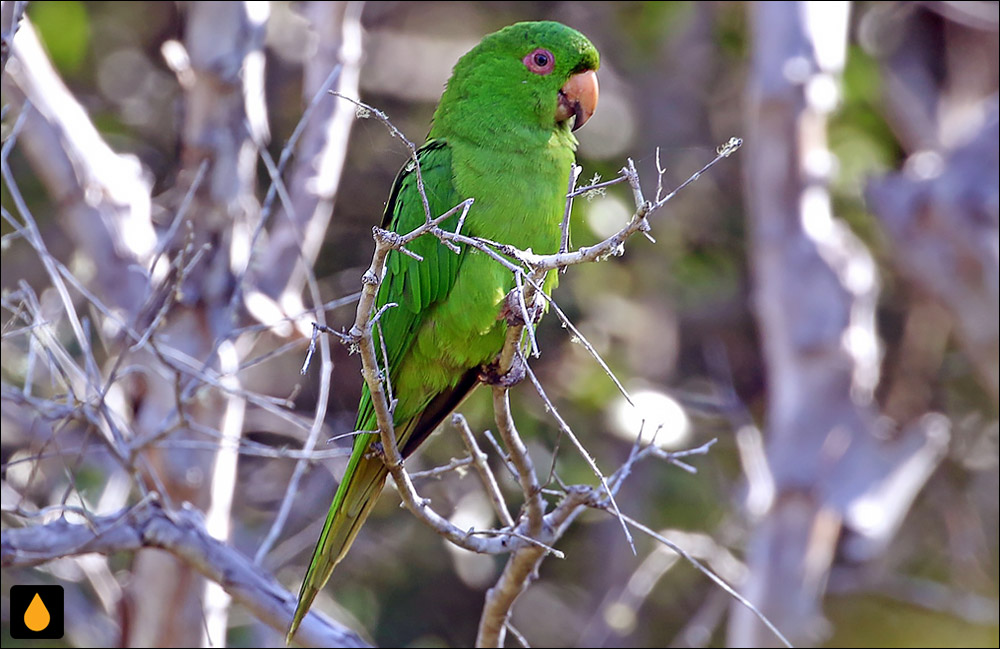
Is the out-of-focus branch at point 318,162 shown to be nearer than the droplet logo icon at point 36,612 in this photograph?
No

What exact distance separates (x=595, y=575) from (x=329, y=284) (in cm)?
247

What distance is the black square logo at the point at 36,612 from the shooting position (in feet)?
10.4

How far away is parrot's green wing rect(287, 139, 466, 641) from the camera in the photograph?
9.96 ft

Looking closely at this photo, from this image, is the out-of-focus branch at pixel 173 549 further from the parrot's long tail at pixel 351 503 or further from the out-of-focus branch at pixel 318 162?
the out-of-focus branch at pixel 318 162

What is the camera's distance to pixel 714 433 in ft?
22.1

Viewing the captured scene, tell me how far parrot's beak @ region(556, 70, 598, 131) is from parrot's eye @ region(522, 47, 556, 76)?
0.08 m

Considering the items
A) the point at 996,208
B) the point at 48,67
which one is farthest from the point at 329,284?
the point at 996,208

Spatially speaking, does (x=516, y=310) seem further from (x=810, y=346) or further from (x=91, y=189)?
(x=810, y=346)

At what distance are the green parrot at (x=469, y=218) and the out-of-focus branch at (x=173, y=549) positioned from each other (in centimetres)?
24

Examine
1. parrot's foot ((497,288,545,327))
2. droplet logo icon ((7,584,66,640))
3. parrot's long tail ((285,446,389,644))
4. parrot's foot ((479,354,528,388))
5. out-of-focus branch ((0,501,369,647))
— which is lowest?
droplet logo icon ((7,584,66,640))

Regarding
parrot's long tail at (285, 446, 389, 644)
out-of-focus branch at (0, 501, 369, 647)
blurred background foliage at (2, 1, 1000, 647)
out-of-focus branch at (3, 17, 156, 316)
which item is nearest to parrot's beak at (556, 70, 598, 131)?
parrot's long tail at (285, 446, 389, 644)

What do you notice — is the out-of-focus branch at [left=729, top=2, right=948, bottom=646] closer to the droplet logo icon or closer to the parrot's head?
the parrot's head

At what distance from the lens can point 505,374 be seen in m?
2.65

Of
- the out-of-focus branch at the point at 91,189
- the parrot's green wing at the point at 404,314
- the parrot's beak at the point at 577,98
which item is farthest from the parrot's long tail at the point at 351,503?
the out-of-focus branch at the point at 91,189
